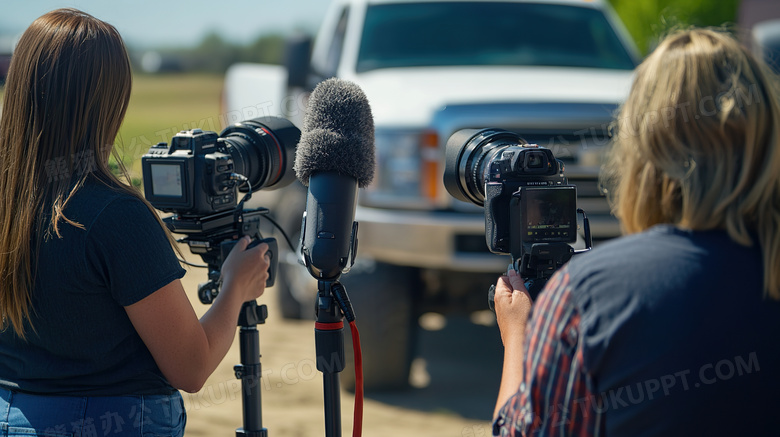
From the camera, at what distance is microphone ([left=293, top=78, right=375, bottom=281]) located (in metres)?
2.25

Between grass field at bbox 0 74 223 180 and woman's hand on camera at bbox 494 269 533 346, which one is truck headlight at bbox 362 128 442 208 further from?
grass field at bbox 0 74 223 180

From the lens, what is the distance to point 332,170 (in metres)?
2.29

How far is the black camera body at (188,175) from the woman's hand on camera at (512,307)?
0.93 metres

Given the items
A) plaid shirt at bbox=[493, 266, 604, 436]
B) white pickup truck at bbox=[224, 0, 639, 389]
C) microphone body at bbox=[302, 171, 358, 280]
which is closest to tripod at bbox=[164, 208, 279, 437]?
microphone body at bbox=[302, 171, 358, 280]

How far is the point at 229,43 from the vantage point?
55.6m

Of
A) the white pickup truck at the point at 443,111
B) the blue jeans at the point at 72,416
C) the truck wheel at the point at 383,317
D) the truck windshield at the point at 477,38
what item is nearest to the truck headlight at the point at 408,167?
the white pickup truck at the point at 443,111

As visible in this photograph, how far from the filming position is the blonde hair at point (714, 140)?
1.48 m

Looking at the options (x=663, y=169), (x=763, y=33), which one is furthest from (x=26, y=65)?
(x=763, y=33)

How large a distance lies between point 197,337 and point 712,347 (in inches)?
48.4

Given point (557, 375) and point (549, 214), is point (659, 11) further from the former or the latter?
point (557, 375)

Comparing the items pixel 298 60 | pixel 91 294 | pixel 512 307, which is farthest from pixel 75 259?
pixel 298 60

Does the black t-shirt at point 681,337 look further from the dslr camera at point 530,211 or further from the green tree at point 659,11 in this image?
the green tree at point 659,11

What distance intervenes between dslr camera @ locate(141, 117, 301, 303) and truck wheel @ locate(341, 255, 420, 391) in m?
1.84

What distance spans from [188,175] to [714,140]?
150cm
